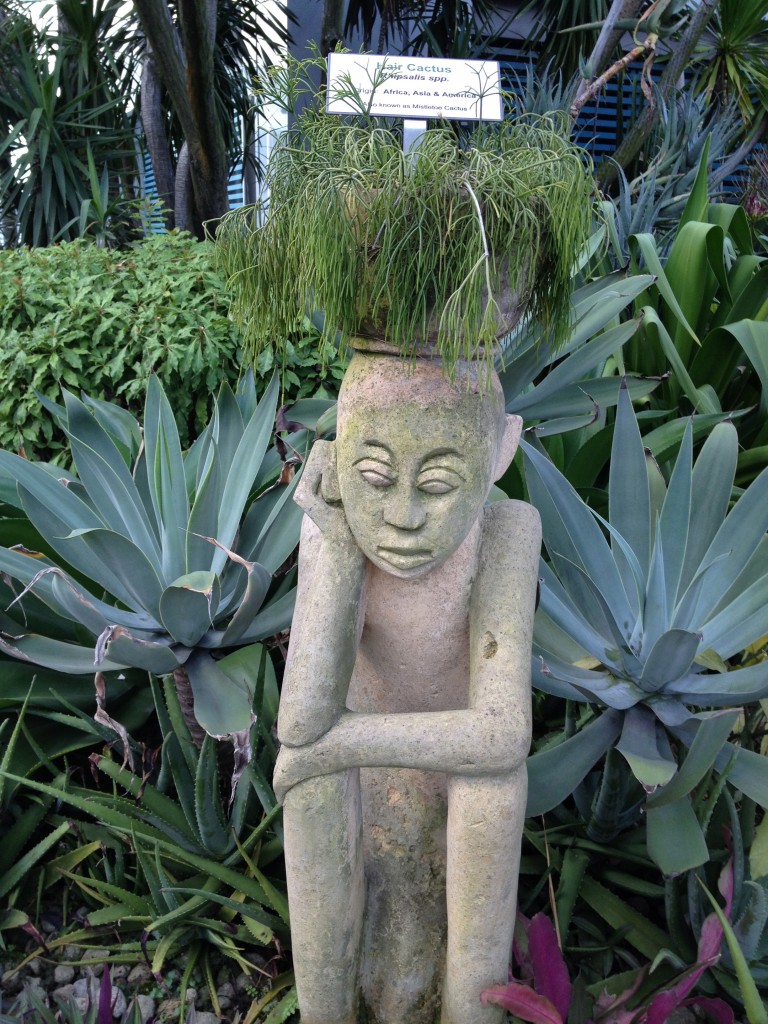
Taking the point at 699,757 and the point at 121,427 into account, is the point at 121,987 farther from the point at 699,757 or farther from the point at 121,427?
the point at 121,427

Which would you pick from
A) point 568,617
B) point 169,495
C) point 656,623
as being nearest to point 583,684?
point 568,617

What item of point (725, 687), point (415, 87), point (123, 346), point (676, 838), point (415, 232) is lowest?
point (676, 838)

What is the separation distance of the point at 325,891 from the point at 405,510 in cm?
67

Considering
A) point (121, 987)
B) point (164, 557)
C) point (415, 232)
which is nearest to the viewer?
point (415, 232)

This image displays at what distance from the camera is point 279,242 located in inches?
54.2

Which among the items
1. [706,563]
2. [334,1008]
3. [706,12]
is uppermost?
[706,12]

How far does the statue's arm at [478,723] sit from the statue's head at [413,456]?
14 cm

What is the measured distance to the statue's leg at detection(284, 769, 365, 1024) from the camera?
1461 millimetres

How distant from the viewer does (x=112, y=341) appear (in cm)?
371

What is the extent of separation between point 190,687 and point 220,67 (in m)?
6.37

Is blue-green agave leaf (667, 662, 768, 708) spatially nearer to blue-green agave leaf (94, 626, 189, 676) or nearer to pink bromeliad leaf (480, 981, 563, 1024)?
pink bromeliad leaf (480, 981, 563, 1024)

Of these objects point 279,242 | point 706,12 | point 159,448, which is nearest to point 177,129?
point 706,12

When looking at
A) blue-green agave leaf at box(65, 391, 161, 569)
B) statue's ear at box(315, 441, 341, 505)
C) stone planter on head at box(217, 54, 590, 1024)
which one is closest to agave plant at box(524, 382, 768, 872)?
stone planter on head at box(217, 54, 590, 1024)

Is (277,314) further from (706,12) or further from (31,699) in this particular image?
(706,12)
